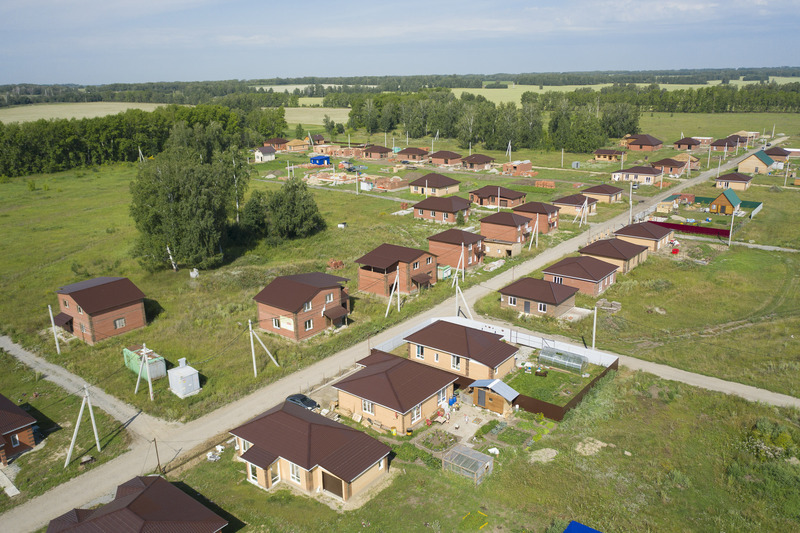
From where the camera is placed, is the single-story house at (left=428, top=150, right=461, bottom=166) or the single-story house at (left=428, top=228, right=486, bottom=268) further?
the single-story house at (left=428, top=150, right=461, bottom=166)

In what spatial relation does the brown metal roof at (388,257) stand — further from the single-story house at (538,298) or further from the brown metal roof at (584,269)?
the brown metal roof at (584,269)

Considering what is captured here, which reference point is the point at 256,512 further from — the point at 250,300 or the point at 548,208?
the point at 548,208

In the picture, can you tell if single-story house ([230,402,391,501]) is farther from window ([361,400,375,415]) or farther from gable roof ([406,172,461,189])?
gable roof ([406,172,461,189])

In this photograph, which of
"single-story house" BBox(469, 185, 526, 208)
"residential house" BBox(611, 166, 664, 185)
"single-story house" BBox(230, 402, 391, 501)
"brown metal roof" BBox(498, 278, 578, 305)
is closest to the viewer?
"single-story house" BBox(230, 402, 391, 501)

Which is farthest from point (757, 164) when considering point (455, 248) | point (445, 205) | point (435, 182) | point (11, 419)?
point (11, 419)

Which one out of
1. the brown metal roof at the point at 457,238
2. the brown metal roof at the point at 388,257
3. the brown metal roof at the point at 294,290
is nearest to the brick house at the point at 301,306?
the brown metal roof at the point at 294,290

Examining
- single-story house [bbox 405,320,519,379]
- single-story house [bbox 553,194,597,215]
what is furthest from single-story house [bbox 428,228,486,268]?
single-story house [bbox 553,194,597,215]

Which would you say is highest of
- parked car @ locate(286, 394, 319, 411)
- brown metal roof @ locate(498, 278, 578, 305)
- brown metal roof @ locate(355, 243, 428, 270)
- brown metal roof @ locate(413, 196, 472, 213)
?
brown metal roof @ locate(413, 196, 472, 213)

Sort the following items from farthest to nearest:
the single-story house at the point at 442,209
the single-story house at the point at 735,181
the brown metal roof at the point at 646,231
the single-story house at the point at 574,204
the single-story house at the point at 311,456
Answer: the single-story house at the point at 735,181, the single-story house at the point at 574,204, the single-story house at the point at 442,209, the brown metal roof at the point at 646,231, the single-story house at the point at 311,456
